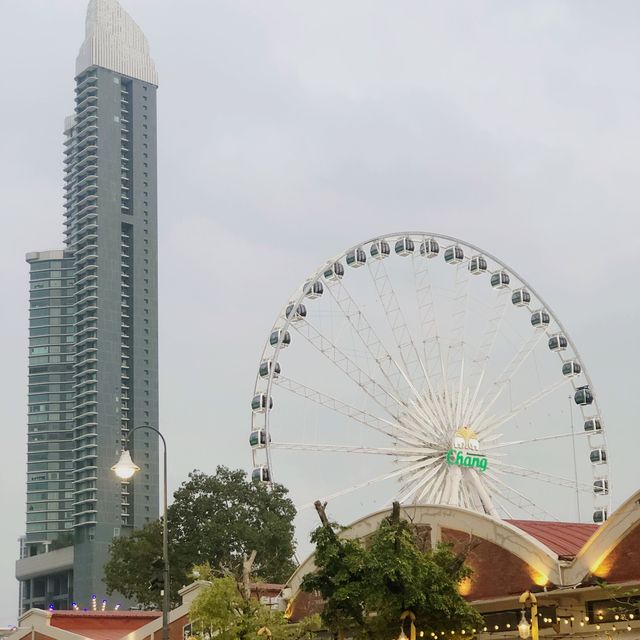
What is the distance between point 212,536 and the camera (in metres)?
83.2

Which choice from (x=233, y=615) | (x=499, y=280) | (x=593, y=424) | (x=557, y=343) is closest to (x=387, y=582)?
(x=233, y=615)

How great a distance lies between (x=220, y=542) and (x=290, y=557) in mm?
7218

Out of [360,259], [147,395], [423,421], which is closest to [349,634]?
[423,421]

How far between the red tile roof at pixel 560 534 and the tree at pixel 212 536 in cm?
3776

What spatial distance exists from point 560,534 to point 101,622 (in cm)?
2948

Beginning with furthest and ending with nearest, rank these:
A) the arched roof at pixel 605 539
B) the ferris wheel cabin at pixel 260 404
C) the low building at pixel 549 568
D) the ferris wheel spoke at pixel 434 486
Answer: the ferris wheel cabin at pixel 260 404
the ferris wheel spoke at pixel 434 486
the low building at pixel 549 568
the arched roof at pixel 605 539

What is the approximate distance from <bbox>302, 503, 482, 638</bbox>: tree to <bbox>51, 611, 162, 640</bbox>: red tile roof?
26213mm

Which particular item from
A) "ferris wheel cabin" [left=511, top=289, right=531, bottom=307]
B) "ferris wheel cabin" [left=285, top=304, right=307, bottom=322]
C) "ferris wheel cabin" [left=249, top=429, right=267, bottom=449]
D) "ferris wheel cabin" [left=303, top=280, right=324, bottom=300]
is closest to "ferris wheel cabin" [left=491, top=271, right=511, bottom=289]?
"ferris wheel cabin" [left=511, top=289, right=531, bottom=307]

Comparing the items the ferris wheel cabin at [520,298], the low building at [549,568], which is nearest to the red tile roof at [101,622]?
the low building at [549,568]

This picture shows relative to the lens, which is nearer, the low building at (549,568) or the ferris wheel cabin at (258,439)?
the low building at (549,568)

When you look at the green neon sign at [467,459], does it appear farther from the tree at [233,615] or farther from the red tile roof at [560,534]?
the tree at [233,615]

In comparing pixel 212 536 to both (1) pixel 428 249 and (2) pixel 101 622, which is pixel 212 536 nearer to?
(2) pixel 101 622

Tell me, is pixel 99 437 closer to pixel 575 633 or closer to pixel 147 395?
pixel 147 395

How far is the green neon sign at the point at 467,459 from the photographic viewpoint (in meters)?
61.2
